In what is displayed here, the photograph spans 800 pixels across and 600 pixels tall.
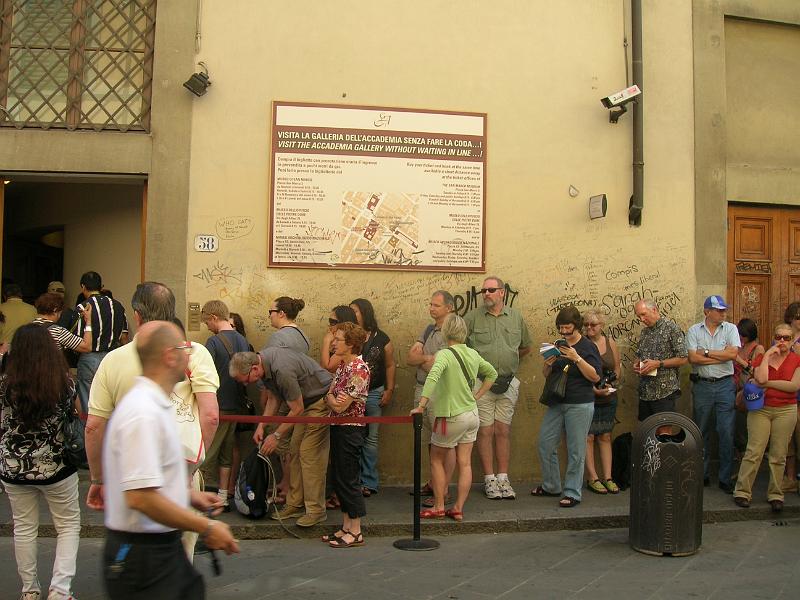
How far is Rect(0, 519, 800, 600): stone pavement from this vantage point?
5453mm

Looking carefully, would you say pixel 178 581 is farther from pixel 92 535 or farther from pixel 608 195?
pixel 608 195

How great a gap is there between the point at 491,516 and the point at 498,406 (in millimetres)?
1224

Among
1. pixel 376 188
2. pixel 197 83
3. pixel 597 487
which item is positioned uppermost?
pixel 197 83

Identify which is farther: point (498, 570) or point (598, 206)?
point (598, 206)

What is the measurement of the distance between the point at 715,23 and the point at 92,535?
26.9 ft

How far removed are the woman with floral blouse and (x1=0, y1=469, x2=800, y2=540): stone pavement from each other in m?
0.40

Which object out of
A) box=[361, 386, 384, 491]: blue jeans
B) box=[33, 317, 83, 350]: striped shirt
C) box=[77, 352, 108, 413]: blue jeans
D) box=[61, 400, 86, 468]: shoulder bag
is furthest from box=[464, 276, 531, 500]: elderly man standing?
box=[61, 400, 86, 468]: shoulder bag

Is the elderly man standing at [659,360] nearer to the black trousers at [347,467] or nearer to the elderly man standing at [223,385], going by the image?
the black trousers at [347,467]

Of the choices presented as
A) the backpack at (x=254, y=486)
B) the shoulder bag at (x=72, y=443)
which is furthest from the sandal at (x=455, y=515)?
the shoulder bag at (x=72, y=443)

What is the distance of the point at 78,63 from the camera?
834 cm

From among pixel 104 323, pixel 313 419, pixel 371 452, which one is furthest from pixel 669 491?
pixel 104 323

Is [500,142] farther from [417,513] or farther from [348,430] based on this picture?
[417,513]

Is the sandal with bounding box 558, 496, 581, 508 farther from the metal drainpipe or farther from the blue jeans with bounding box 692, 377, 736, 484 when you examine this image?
the metal drainpipe

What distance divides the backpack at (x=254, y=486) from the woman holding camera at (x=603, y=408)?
322 centimetres
